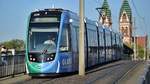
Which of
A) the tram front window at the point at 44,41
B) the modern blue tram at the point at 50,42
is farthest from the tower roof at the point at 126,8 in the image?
the tram front window at the point at 44,41

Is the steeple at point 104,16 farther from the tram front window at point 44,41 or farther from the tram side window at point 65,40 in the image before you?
the tram front window at point 44,41

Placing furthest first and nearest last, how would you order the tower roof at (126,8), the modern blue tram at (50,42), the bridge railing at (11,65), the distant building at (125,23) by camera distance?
the tower roof at (126,8)
the distant building at (125,23)
the bridge railing at (11,65)
the modern blue tram at (50,42)

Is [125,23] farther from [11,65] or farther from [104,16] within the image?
[11,65]

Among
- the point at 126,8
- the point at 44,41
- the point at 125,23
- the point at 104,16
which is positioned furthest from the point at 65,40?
the point at 126,8

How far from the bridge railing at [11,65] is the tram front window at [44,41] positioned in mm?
1575

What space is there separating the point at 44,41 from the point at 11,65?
8.91 feet

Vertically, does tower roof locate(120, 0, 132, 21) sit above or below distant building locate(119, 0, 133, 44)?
above

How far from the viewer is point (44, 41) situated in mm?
24906

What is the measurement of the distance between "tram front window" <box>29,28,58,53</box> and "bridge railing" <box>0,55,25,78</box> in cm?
158

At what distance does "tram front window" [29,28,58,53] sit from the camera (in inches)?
981

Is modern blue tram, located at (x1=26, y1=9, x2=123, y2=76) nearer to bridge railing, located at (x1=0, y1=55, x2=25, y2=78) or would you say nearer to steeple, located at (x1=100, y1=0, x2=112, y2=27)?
bridge railing, located at (x1=0, y1=55, x2=25, y2=78)

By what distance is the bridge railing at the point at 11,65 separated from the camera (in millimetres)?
25183

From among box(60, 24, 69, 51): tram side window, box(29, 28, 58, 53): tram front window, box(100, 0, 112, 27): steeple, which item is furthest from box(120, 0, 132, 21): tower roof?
box(29, 28, 58, 53): tram front window

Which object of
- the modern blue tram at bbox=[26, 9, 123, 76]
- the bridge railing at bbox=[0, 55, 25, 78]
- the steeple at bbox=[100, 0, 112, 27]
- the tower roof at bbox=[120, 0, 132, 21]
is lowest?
the bridge railing at bbox=[0, 55, 25, 78]
